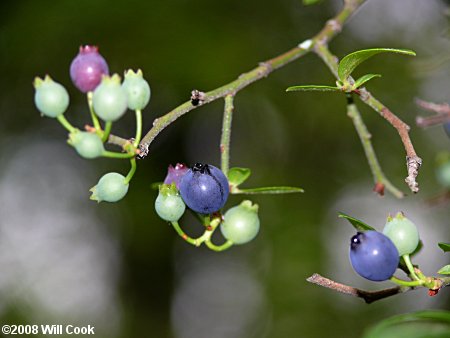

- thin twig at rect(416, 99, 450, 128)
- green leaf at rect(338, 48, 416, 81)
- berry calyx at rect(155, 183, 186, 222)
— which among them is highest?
green leaf at rect(338, 48, 416, 81)

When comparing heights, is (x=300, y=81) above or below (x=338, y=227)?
above

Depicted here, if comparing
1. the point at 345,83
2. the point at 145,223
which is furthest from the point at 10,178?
the point at 345,83

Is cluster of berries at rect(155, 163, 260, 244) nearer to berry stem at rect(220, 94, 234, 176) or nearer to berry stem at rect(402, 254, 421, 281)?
berry stem at rect(220, 94, 234, 176)

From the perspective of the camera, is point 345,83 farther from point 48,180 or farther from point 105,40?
point 48,180

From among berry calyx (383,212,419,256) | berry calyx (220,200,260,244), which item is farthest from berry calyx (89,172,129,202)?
berry calyx (383,212,419,256)

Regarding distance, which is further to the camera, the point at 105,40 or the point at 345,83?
the point at 105,40
